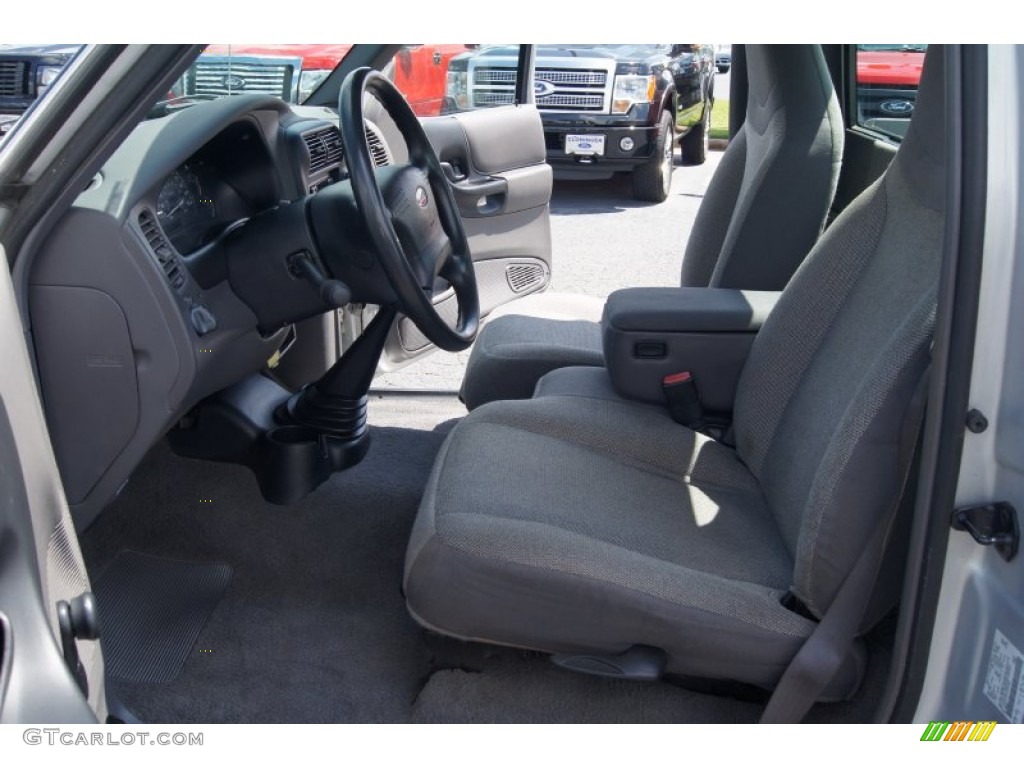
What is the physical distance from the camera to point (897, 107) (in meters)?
2.34

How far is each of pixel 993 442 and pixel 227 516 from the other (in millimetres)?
1588

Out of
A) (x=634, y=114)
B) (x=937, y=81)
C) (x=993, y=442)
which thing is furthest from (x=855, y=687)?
(x=634, y=114)

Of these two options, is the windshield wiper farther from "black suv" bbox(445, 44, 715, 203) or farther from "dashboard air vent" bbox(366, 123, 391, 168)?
"black suv" bbox(445, 44, 715, 203)

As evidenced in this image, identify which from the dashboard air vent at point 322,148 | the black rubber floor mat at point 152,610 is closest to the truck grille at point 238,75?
the dashboard air vent at point 322,148

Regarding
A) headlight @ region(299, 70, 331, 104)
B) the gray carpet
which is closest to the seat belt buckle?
the gray carpet

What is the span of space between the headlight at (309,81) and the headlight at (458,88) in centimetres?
49

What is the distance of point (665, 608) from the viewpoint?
141cm

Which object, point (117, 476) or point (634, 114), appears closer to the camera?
point (117, 476)

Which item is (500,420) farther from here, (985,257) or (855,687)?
(985,257)

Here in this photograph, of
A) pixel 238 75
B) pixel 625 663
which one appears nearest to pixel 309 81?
pixel 238 75

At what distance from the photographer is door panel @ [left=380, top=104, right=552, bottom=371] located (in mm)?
2910

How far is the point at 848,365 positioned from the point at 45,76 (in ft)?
4.06
